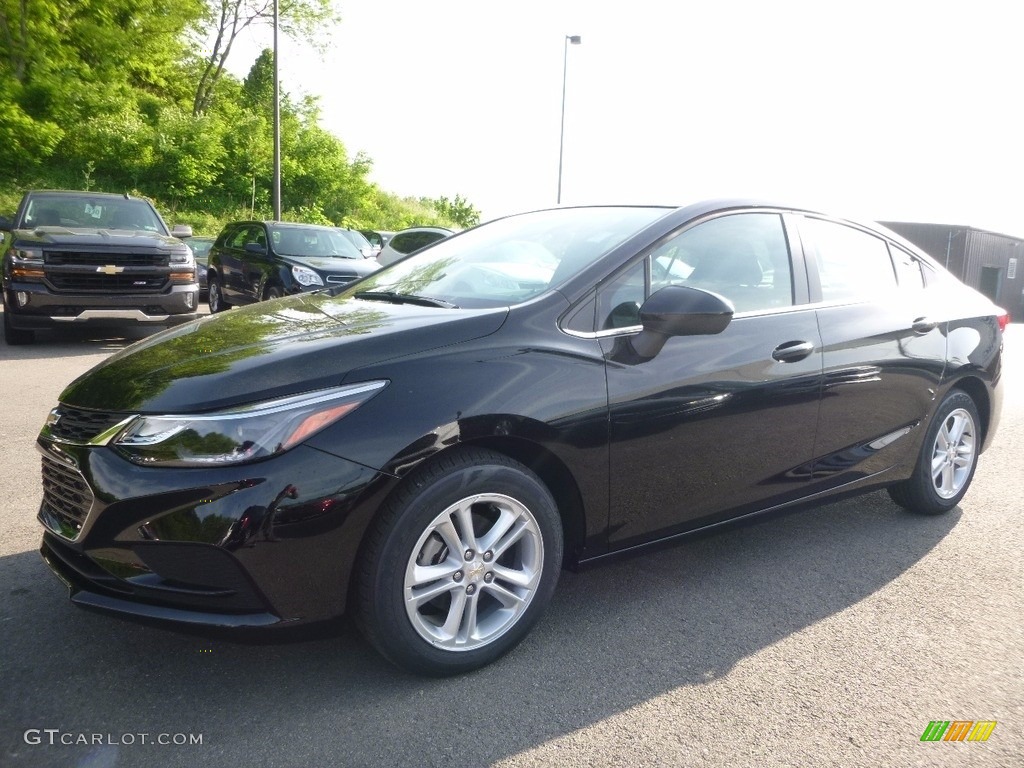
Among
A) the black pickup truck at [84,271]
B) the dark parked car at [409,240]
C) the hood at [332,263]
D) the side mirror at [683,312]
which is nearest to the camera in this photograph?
the side mirror at [683,312]

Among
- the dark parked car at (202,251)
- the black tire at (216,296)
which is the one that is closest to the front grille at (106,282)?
the black tire at (216,296)

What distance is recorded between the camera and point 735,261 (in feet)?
12.1

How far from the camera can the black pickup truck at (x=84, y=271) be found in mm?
9492

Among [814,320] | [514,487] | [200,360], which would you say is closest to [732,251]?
[814,320]

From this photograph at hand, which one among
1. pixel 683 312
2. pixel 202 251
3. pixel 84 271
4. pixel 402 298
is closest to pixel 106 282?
pixel 84 271

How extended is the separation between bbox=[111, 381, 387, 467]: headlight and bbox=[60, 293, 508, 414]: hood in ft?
0.12

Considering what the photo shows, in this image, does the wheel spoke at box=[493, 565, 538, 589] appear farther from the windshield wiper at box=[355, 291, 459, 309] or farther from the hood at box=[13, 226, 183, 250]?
the hood at box=[13, 226, 183, 250]

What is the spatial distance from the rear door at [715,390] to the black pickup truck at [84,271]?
8046 millimetres

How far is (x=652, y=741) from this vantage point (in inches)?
101

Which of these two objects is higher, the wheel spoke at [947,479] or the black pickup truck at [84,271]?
the black pickup truck at [84,271]

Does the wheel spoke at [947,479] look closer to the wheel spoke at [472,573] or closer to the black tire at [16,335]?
the wheel spoke at [472,573]

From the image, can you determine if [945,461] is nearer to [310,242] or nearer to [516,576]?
[516,576]

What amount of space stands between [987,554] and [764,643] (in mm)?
1666

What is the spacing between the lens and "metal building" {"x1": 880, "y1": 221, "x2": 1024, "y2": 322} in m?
39.9
